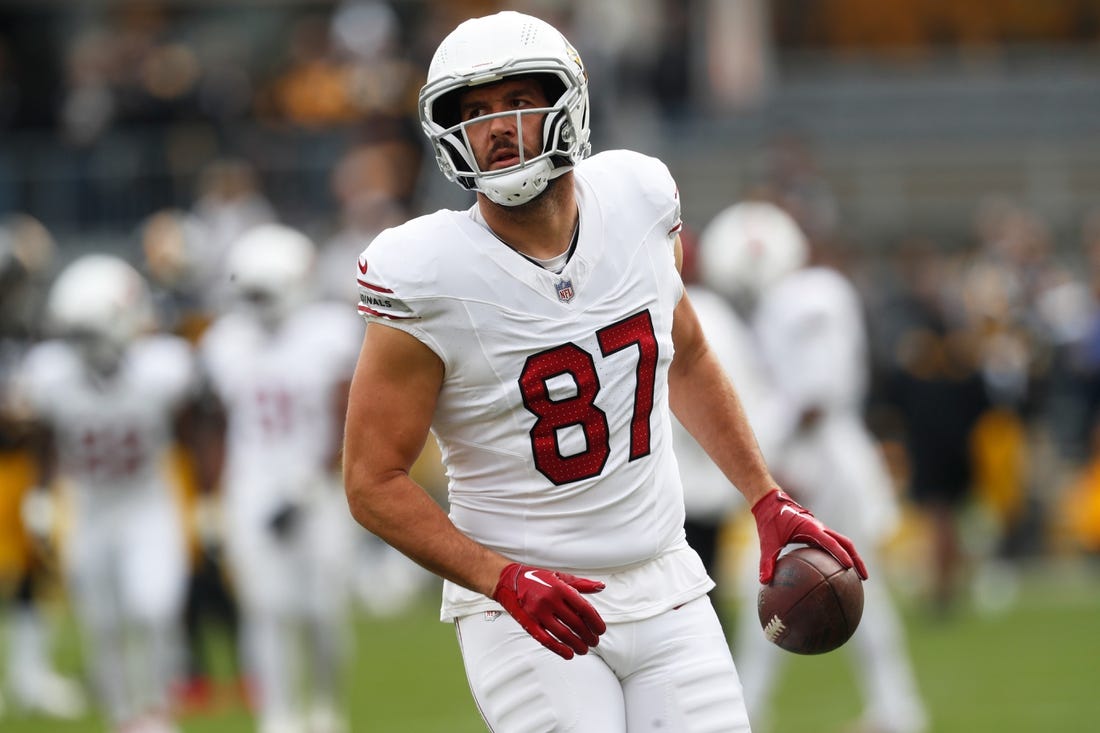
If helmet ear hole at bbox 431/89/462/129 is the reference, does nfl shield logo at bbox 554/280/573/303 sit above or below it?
below

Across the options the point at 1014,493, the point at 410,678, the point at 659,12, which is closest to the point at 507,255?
the point at 410,678

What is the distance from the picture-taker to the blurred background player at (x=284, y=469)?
26.3 feet

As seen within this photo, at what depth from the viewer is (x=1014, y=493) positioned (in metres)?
12.9

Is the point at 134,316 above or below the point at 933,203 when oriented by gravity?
above

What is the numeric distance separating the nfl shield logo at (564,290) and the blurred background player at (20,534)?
633 cm

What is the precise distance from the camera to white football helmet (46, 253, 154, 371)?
7676mm

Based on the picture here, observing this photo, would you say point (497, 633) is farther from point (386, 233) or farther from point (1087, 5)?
point (1087, 5)

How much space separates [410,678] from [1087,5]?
11.8 meters

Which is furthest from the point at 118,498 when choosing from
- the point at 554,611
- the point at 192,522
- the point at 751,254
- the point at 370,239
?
the point at 370,239

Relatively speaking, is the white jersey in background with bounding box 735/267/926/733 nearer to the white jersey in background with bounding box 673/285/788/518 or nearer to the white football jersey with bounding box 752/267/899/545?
the white football jersey with bounding box 752/267/899/545

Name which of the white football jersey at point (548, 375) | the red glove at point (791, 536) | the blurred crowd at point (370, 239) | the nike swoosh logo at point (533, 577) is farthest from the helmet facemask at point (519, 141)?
the blurred crowd at point (370, 239)

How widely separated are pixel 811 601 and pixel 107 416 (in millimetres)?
4644

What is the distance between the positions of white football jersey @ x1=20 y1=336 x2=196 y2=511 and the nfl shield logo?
4.46 meters

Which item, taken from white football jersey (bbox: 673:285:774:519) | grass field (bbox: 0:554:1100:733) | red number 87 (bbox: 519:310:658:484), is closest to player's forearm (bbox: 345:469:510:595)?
red number 87 (bbox: 519:310:658:484)
